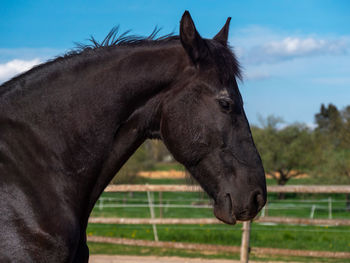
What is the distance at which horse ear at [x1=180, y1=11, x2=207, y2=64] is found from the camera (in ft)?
6.93

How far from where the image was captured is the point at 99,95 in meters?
2.15

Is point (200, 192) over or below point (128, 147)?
below

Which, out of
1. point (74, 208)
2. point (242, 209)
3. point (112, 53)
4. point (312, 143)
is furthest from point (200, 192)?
point (312, 143)

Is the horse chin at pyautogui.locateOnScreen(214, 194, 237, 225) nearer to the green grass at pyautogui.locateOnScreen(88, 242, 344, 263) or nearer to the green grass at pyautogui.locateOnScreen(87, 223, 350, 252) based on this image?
the green grass at pyautogui.locateOnScreen(88, 242, 344, 263)

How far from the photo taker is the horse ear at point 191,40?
2111 mm

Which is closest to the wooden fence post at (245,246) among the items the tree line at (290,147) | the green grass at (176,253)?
the green grass at (176,253)

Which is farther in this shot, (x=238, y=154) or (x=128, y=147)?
(x=128, y=147)

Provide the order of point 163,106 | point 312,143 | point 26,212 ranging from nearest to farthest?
point 26,212 < point 163,106 < point 312,143

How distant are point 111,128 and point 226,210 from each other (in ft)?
2.10

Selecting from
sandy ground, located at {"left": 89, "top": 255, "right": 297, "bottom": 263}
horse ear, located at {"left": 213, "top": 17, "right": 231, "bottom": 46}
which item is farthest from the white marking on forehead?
sandy ground, located at {"left": 89, "top": 255, "right": 297, "bottom": 263}

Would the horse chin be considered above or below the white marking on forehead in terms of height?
below

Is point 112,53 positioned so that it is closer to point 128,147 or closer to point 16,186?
point 128,147

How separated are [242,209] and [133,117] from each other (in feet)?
2.17

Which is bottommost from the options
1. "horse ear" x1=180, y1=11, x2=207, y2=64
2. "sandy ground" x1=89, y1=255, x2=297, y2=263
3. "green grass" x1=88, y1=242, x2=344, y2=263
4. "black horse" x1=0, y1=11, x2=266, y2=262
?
"green grass" x1=88, y1=242, x2=344, y2=263
